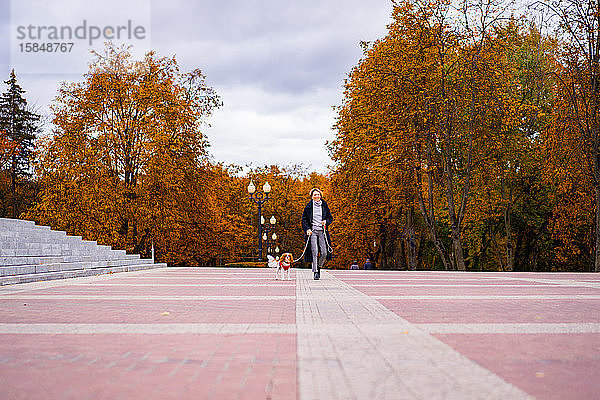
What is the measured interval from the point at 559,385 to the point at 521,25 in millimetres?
26549

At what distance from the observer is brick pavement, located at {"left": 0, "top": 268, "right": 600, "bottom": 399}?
3.84m

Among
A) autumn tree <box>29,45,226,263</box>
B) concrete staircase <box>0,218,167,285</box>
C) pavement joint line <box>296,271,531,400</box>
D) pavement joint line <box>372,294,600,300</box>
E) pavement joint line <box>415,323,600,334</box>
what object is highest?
autumn tree <box>29,45,226,263</box>

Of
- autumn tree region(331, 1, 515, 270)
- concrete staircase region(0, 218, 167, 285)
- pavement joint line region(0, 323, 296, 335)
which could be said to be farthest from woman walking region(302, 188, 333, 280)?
Result: autumn tree region(331, 1, 515, 270)

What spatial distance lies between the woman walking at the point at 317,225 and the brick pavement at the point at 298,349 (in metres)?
4.36

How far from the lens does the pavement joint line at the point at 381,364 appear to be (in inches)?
146

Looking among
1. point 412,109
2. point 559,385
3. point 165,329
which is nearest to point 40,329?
point 165,329

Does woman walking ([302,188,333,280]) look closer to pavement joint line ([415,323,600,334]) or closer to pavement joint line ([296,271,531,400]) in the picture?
pavement joint line ([296,271,531,400])

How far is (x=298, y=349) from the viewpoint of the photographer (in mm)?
5086

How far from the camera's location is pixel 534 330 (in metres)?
6.25

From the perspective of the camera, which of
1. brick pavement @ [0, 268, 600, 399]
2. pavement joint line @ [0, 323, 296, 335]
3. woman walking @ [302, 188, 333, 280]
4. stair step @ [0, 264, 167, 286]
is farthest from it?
woman walking @ [302, 188, 333, 280]

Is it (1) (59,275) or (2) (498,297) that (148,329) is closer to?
(2) (498,297)

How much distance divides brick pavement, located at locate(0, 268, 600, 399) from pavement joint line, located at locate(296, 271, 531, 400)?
0.01 metres

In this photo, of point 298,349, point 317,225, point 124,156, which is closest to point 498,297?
point 317,225

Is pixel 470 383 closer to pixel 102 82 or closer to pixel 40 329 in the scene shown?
pixel 40 329
